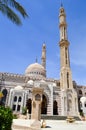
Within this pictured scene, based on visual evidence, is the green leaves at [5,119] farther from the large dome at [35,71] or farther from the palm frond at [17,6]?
the large dome at [35,71]

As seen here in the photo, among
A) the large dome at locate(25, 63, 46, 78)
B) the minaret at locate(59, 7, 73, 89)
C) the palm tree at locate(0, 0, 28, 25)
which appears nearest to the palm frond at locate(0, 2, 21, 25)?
the palm tree at locate(0, 0, 28, 25)

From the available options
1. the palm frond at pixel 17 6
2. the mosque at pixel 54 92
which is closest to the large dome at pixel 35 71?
the mosque at pixel 54 92

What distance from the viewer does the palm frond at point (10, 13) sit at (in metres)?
8.39

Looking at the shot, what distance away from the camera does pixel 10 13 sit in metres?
8.70

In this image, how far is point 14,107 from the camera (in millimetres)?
31938

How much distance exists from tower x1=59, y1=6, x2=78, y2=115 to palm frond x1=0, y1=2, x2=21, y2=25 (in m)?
26.7

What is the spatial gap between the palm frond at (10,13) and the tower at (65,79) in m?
26.7

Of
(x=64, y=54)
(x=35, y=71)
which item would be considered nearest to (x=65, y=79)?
(x=64, y=54)

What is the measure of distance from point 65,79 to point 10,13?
27.7 meters

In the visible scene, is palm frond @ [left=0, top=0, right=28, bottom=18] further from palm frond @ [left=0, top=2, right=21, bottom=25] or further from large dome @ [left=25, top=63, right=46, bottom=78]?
large dome @ [left=25, top=63, right=46, bottom=78]

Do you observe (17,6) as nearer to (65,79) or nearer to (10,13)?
(10,13)

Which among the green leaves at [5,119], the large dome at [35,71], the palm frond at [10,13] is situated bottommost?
the green leaves at [5,119]

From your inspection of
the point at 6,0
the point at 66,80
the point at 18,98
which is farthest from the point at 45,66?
the point at 6,0

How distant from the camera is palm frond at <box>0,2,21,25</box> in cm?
839
